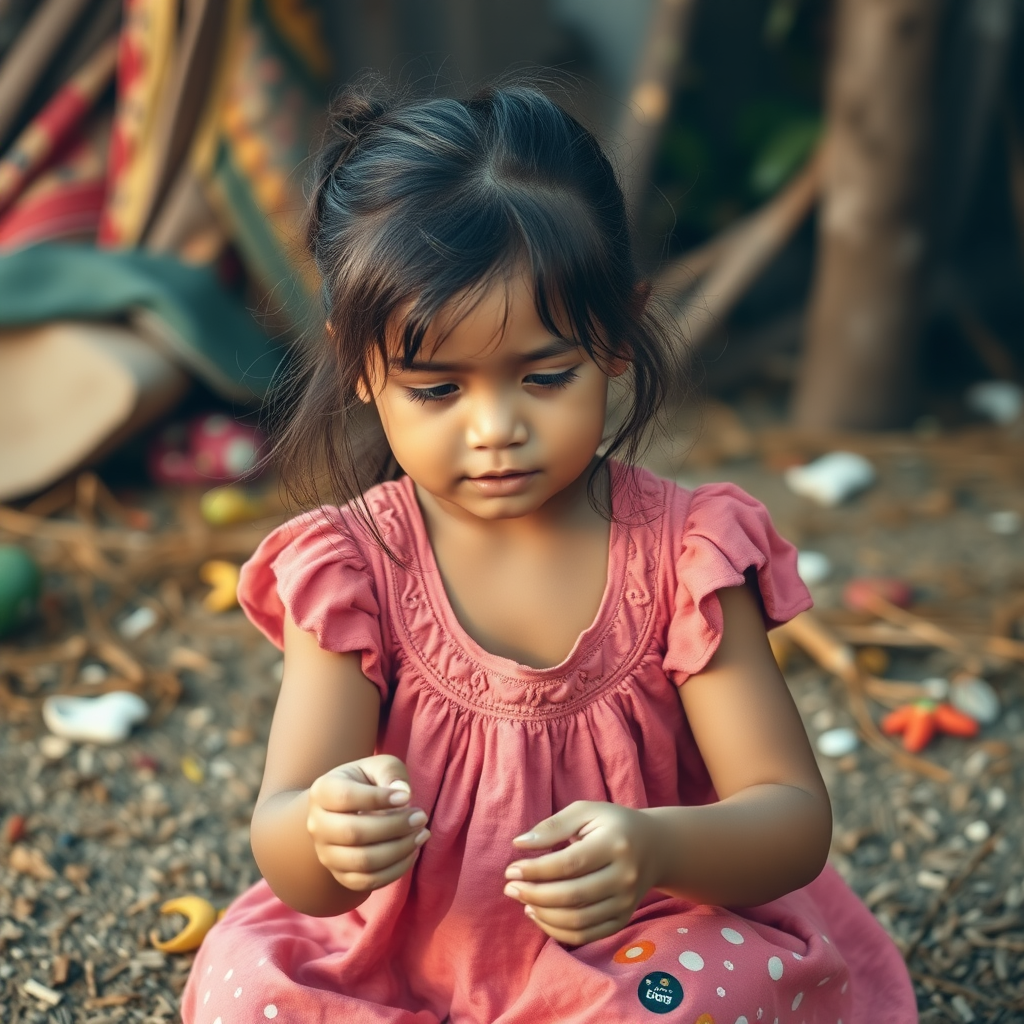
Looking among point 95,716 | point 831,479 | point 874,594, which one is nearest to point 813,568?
point 874,594

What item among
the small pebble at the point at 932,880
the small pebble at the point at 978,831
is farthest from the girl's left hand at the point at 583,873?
the small pebble at the point at 978,831

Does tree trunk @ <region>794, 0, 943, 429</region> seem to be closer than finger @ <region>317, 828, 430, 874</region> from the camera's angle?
No

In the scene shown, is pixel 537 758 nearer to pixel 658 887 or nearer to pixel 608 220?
pixel 658 887

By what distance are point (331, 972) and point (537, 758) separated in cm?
30

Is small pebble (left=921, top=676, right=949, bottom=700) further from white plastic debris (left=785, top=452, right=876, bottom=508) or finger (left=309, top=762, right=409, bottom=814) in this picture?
finger (left=309, top=762, right=409, bottom=814)

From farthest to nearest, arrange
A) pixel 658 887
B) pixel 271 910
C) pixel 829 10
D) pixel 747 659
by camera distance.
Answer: pixel 829 10 < pixel 271 910 < pixel 747 659 < pixel 658 887

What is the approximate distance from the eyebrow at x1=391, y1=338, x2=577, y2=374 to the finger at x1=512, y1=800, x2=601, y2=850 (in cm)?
37

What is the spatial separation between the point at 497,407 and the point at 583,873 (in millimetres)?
385

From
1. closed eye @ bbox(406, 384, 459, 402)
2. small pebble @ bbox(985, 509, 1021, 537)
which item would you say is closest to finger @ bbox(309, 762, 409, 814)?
closed eye @ bbox(406, 384, 459, 402)

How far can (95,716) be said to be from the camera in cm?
208

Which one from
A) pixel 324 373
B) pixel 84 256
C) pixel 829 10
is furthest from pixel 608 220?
pixel 829 10

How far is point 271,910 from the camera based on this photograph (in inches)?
54.8

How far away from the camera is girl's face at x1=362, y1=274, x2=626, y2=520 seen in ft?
3.61

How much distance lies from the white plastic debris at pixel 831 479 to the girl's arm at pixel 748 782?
1649mm
